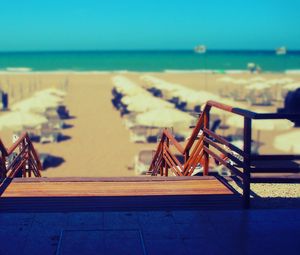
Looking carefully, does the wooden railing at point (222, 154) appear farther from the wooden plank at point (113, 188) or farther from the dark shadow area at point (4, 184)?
the dark shadow area at point (4, 184)

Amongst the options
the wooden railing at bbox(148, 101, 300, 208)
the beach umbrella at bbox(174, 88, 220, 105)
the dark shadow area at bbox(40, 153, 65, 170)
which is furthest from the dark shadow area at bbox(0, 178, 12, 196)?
the beach umbrella at bbox(174, 88, 220, 105)

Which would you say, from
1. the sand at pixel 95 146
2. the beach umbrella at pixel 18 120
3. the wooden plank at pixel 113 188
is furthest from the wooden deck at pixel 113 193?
the beach umbrella at pixel 18 120

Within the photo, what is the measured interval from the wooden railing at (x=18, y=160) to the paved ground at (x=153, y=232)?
5.32 feet

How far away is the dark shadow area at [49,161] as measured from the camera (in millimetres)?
12972

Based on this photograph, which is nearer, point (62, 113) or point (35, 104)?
point (35, 104)

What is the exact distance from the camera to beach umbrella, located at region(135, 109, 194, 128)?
1440 cm

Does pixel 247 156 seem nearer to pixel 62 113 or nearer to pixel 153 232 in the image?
Answer: pixel 153 232

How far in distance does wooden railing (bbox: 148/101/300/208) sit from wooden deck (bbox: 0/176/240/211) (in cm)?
29

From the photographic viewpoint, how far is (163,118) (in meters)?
14.6

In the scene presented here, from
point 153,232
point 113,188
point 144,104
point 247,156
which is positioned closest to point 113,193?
point 113,188

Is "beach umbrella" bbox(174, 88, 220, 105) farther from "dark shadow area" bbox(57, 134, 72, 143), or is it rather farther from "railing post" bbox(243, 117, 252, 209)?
Answer: "railing post" bbox(243, 117, 252, 209)

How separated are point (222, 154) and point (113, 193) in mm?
1924

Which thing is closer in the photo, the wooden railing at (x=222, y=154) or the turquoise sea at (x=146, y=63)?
the wooden railing at (x=222, y=154)

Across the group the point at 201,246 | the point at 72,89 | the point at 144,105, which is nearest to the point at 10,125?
the point at 144,105
